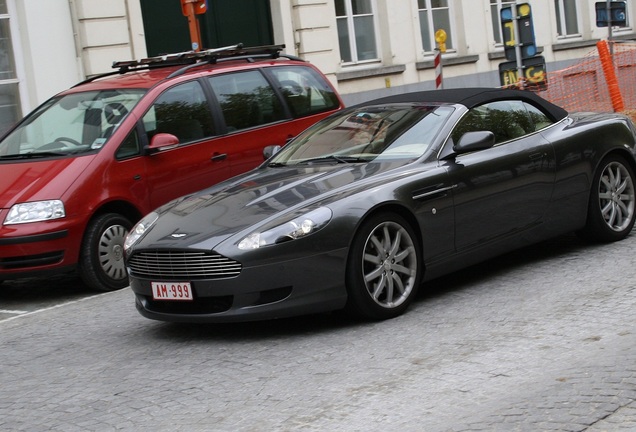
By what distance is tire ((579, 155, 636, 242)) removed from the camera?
9.23m

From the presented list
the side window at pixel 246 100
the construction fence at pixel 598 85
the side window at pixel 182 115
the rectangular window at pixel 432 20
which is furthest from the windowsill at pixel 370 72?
the side window at pixel 182 115

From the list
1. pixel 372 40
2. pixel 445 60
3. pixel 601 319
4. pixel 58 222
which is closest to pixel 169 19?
pixel 372 40

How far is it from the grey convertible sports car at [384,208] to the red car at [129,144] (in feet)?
5.11

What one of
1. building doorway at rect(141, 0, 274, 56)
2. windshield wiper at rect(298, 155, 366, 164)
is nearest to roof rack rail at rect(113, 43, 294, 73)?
windshield wiper at rect(298, 155, 366, 164)

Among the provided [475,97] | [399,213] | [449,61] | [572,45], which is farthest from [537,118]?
[572,45]

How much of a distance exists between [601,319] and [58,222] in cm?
470

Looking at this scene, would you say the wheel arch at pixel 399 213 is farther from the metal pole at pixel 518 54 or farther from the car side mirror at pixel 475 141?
the metal pole at pixel 518 54

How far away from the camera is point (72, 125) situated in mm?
10516

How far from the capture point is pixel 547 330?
6.80 meters

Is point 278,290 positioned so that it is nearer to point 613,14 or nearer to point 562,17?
point 613,14

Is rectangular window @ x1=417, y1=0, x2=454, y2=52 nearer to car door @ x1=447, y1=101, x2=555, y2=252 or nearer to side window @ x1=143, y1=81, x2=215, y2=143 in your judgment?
side window @ x1=143, y1=81, x2=215, y2=143

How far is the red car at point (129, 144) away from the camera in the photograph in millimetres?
9438

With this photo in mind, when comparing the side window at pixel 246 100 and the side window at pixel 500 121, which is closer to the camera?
the side window at pixel 500 121

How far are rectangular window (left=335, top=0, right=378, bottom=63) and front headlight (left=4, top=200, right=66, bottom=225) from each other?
46.3ft
